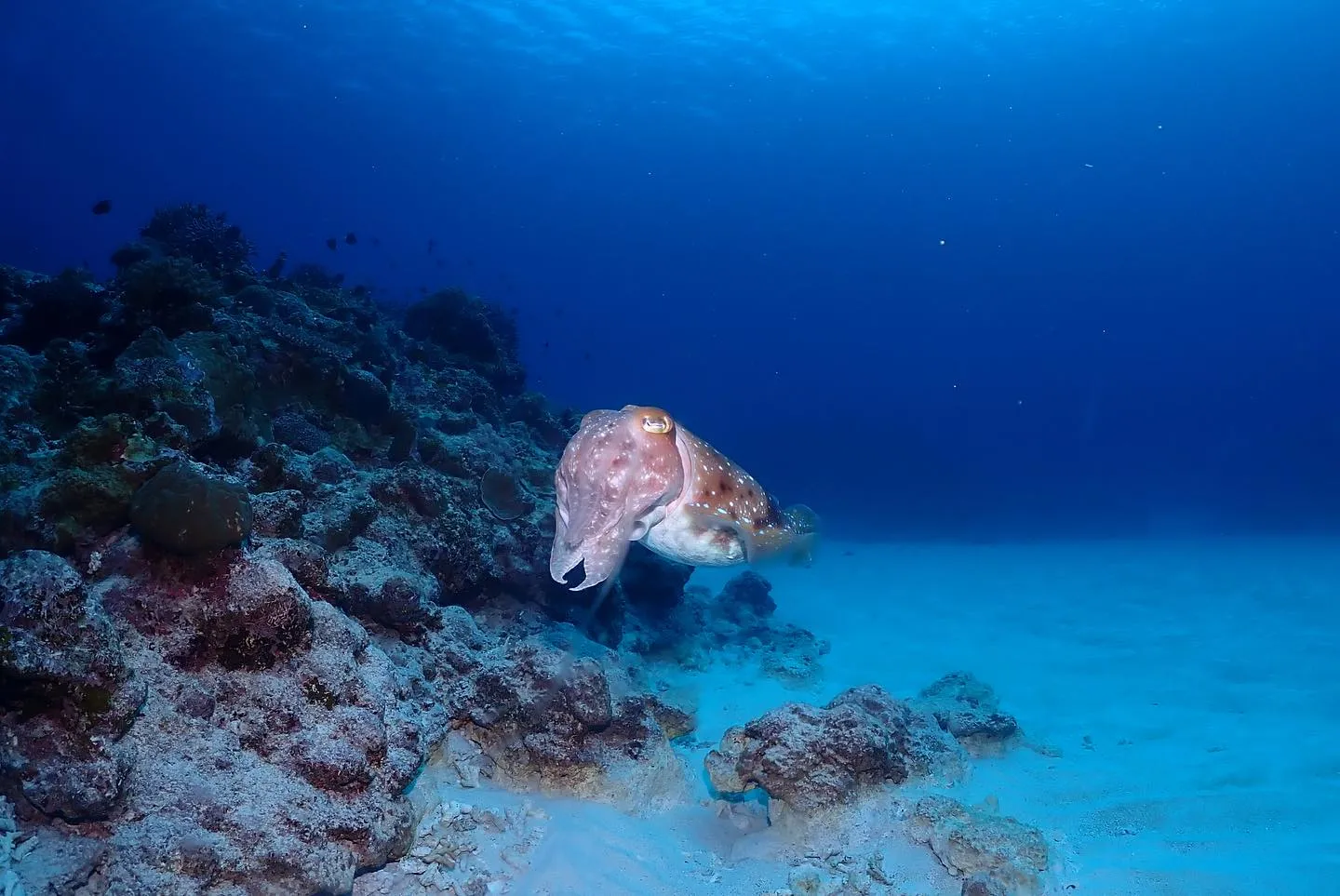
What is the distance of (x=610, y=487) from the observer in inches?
154

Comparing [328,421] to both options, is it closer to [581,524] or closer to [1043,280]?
[581,524]

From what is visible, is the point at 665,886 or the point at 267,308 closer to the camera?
the point at 665,886

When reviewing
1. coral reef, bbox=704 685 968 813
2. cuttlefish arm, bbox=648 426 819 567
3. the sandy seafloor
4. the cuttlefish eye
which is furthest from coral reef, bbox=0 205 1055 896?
the cuttlefish eye

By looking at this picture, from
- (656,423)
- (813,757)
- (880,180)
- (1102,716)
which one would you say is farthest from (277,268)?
(880,180)

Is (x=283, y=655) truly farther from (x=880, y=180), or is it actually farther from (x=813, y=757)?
(x=880, y=180)

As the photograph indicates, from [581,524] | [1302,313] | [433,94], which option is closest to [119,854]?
[581,524]

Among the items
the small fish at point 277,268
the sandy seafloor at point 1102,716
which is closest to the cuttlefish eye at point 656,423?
the sandy seafloor at point 1102,716

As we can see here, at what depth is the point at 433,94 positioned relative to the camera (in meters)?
63.7

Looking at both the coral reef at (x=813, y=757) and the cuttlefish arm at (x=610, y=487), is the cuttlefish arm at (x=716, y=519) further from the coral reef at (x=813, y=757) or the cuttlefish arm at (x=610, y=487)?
the coral reef at (x=813, y=757)

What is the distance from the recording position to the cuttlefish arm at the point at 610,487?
12.8 feet

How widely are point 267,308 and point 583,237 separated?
115436 mm

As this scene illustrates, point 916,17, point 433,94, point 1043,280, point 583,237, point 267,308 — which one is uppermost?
point 1043,280

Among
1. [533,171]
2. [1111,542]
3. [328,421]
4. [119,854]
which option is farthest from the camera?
[533,171]

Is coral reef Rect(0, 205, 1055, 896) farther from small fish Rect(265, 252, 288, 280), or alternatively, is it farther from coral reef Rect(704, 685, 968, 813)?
small fish Rect(265, 252, 288, 280)
